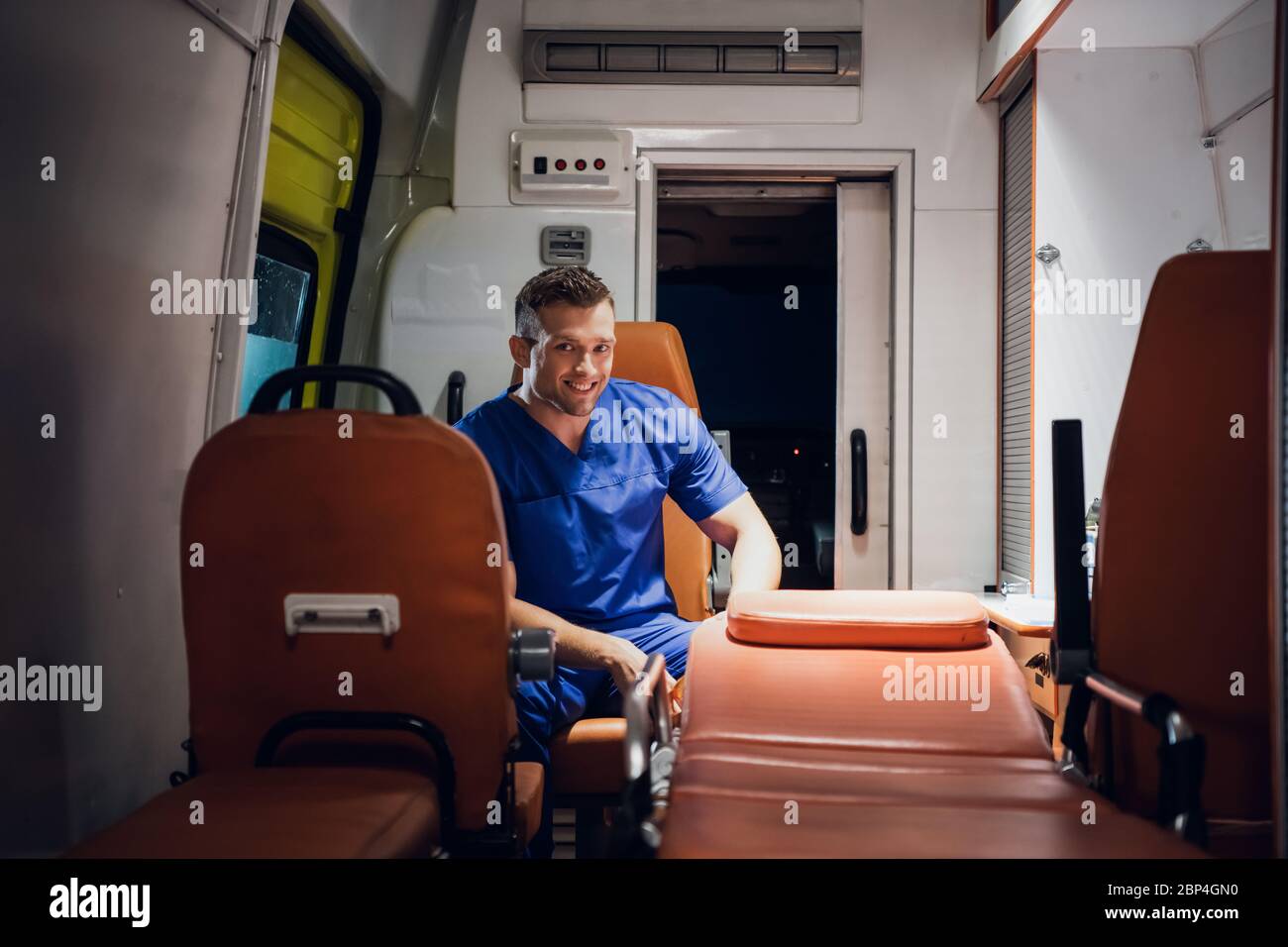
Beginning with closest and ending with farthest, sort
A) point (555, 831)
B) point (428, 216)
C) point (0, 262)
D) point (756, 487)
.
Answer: point (0, 262)
point (555, 831)
point (428, 216)
point (756, 487)

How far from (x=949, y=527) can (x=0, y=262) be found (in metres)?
3.20

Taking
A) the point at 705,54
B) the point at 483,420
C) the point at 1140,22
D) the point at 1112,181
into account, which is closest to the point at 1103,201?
the point at 1112,181

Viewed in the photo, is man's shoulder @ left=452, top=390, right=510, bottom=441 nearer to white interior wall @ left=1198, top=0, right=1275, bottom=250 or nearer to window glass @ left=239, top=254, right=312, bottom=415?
window glass @ left=239, top=254, right=312, bottom=415

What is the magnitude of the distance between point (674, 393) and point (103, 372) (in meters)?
1.48

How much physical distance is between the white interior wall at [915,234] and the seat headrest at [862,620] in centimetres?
188

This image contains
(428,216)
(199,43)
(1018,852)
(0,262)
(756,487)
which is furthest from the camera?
(756,487)

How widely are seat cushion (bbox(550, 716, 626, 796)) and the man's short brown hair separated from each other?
105cm

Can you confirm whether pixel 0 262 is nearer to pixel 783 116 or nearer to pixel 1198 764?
pixel 1198 764

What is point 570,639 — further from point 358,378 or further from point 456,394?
point 456,394

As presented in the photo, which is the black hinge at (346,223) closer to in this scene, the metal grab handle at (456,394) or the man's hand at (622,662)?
the metal grab handle at (456,394)

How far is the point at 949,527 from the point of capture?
3488 millimetres

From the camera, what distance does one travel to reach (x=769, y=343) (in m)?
6.14

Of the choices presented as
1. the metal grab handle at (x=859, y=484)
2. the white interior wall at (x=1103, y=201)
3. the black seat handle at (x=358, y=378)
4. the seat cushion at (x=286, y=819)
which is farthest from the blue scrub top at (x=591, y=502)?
the white interior wall at (x=1103, y=201)

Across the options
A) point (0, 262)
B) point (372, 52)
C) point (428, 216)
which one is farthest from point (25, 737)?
point (372, 52)
